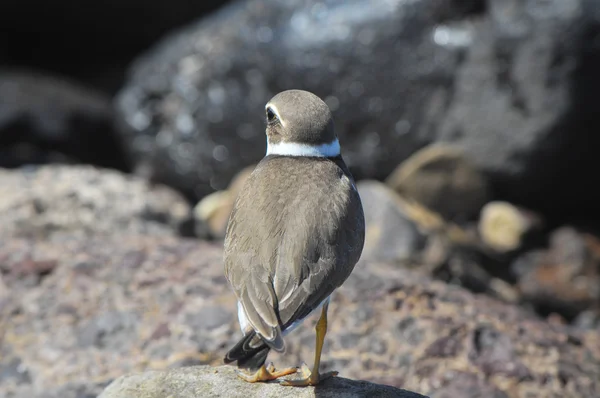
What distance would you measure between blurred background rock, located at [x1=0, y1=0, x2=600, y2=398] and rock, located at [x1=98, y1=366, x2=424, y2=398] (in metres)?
1.18

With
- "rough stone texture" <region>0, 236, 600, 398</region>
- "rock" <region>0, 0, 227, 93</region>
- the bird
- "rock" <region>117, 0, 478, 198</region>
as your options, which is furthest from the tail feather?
"rock" <region>0, 0, 227, 93</region>

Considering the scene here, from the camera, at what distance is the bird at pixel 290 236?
191 inches

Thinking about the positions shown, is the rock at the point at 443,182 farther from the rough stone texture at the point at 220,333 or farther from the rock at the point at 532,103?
the rough stone texture at the point at 220,333

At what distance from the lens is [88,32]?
18.5m

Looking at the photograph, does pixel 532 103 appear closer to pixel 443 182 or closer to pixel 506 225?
pixel 443 182

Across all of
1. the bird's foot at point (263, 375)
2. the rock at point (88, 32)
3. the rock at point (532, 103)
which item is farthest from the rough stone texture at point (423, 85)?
the bird's foot at point (263, 375)

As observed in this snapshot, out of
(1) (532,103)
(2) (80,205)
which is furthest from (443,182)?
(2) (80,205)

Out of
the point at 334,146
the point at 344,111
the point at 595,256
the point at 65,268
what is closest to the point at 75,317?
the point at 65,268

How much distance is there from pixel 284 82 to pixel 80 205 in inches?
172

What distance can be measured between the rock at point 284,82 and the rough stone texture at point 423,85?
0.06 ft

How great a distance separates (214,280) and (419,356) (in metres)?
1.81

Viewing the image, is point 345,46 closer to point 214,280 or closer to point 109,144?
point 109,144

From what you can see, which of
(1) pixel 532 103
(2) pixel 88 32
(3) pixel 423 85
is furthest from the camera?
(2) pixel 88 32

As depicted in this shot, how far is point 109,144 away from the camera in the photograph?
14.8 m
